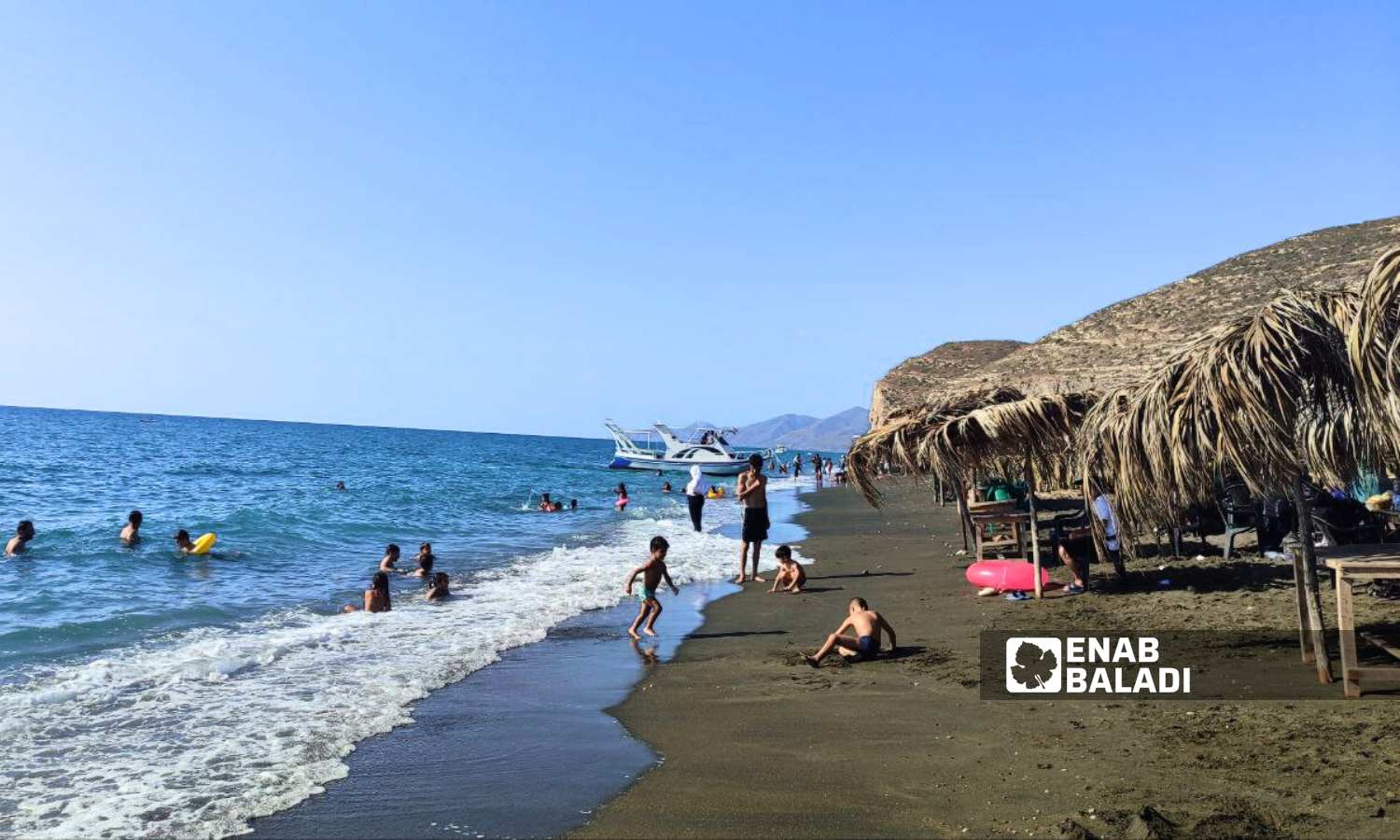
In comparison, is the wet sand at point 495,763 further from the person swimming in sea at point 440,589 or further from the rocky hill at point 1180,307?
the rocky hill at point 1180,307

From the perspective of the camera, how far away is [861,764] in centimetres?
488

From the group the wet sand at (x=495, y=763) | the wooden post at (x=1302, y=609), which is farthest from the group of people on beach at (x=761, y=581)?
the wooden post at (x=1302, y=609)

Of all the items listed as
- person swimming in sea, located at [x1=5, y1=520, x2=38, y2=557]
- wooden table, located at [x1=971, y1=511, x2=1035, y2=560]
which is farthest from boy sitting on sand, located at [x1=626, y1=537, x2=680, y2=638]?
person swimming in sea, located at [x1=5, y1=520, x2=38, y2=557]

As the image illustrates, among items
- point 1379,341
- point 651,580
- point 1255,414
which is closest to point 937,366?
point 651,580

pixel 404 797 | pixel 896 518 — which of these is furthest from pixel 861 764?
pixel 896 518

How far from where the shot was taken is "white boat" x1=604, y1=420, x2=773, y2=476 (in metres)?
59.0

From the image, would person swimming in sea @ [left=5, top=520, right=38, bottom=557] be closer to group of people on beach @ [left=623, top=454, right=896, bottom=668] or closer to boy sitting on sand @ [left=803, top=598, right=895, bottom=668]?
group of people on beach @ [left=623, top=454, right=896, bottom=668]

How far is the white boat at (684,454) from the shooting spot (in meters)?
59.0

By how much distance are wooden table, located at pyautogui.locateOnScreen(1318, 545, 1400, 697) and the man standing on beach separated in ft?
25.4

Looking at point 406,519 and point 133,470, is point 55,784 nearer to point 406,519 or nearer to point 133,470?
point 406,519

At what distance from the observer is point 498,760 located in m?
5.36

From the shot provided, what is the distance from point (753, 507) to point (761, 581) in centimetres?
119

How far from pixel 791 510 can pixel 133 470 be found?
33.7 m

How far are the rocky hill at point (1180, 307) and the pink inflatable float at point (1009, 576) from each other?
9.95ft
